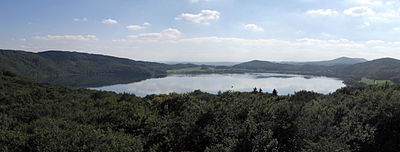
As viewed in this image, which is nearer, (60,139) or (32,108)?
(60,139)

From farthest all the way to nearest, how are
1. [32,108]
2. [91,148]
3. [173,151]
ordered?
[32,108] → [173,151] → [91,148]

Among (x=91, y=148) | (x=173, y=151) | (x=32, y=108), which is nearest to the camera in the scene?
(x=91, y=148)

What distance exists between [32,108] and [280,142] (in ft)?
59.8

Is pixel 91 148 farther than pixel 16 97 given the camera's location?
No

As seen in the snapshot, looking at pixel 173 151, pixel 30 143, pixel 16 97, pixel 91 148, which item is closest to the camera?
pixel 91 148

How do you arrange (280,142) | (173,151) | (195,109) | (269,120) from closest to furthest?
(173,151), (280,142), (269,120), (195,109)

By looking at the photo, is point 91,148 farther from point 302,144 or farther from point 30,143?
point 302,144

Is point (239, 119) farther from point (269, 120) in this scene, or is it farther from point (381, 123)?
point (381, 123)

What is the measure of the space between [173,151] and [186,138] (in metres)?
1.44

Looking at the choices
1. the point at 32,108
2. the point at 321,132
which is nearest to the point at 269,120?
the point at 321,132

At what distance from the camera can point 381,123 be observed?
1560 centimetres

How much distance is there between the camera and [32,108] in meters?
16.4

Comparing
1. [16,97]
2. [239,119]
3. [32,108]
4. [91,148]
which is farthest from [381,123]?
[16,97]

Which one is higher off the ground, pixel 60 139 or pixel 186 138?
pixel 60 139
